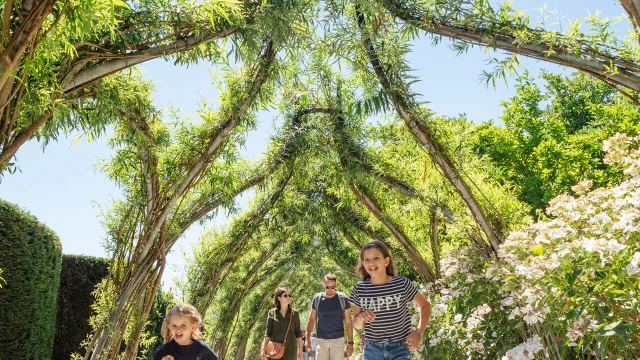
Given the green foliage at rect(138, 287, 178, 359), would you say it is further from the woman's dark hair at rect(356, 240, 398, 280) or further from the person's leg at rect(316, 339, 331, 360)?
the woman's dark hair at rect(356, 240, 398, 280)

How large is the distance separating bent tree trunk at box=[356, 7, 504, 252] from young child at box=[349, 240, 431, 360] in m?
1.31

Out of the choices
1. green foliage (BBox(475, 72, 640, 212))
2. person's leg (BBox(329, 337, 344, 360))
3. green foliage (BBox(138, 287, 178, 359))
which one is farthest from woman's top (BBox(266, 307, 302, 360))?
green foliage (BBox(475, 72, 640, 212))

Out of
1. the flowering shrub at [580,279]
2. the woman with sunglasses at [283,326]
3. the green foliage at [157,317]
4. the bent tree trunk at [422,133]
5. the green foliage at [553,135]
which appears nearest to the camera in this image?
the flowering shrub at [580,279]

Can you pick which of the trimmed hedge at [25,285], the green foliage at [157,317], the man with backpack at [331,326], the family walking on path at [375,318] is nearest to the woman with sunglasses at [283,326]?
the man with backpack at [331,326]

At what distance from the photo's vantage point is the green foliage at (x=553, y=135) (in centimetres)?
1402

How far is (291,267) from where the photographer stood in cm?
1351

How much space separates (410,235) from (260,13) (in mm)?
4509

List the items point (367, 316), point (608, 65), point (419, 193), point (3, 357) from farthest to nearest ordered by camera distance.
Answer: point (3, 357) → point (419, 193) → point (608, 65) → point (367, 316)

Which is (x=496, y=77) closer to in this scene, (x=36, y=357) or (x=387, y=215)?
(x=387, y=215)

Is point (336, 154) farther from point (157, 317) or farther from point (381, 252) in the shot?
point (157, 317)

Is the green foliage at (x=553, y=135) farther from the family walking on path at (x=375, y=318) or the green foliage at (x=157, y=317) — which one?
the family walking on path at (x=375, y=318)

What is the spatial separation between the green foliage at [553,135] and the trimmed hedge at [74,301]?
29.2 feet

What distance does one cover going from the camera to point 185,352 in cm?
283

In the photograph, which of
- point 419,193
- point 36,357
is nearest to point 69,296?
point 36,357
